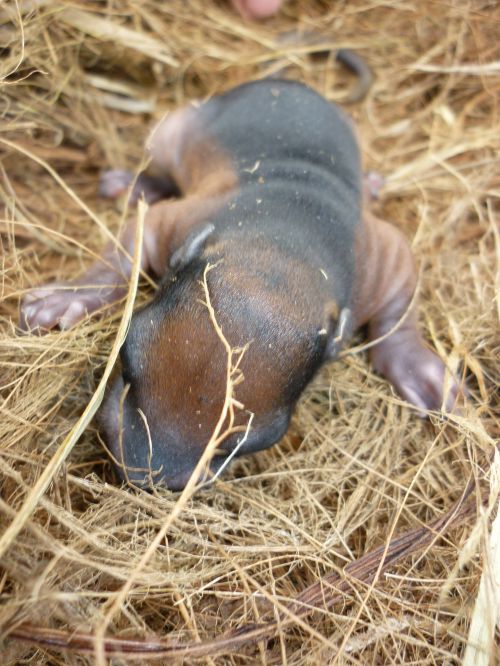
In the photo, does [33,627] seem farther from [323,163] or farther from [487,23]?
[487,23]

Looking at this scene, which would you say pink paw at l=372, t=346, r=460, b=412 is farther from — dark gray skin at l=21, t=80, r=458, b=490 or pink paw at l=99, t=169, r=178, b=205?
pink paw at l=99, t=169, r=178, b=205

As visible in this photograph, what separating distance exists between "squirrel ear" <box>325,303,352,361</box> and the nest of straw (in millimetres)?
540

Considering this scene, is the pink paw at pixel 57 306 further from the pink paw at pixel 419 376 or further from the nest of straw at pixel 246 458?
the pink paw at pixel 419 376

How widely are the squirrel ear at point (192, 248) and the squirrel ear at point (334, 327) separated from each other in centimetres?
56

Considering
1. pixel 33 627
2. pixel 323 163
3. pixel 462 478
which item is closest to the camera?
pixel 33 627

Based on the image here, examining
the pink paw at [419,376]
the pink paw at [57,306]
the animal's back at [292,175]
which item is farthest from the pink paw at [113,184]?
the pink paw at [419,376]

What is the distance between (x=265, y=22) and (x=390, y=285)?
2.68 metres

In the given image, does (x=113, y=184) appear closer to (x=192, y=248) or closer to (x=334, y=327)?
(x=192, y=248)

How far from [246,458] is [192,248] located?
103 cm

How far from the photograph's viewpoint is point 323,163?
321 cm

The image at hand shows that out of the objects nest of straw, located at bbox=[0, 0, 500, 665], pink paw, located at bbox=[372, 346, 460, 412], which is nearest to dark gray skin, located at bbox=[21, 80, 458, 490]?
pink paw, located at bbox=[372, 346, 460, 412]

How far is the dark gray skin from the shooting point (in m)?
2.17

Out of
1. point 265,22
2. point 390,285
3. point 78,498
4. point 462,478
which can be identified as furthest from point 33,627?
point 265,22

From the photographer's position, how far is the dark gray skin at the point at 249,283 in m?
2.17
